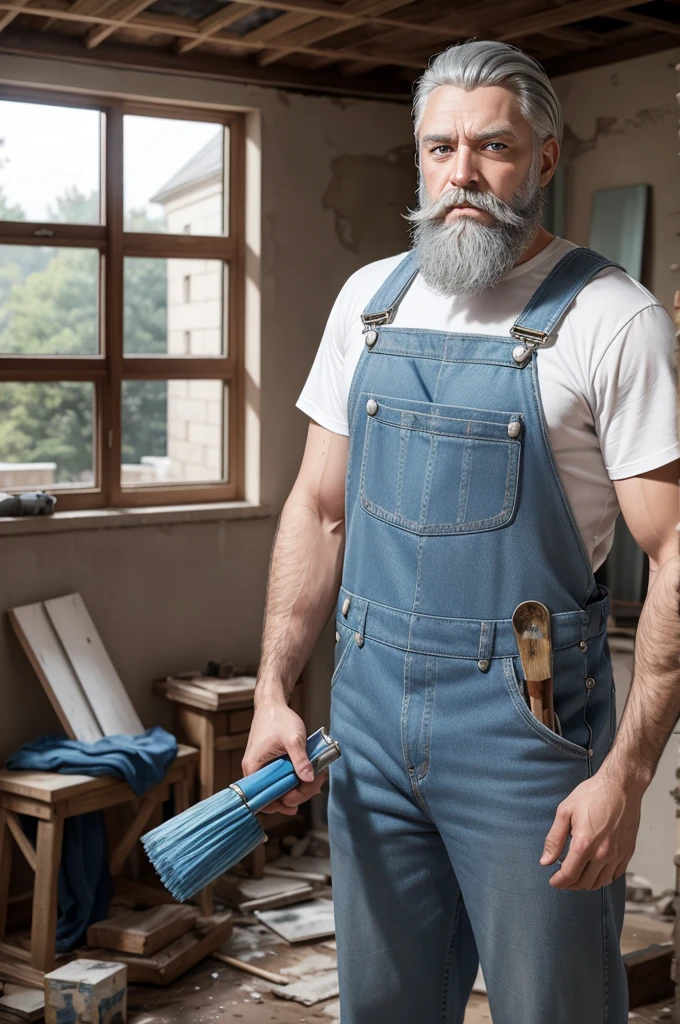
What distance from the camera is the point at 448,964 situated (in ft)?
6.15

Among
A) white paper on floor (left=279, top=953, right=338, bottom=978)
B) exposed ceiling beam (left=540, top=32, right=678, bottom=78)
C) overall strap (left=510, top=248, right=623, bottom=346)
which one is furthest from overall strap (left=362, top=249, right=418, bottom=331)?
exposed ceiling beam (left=540, top=32, right=678, bottom=78)

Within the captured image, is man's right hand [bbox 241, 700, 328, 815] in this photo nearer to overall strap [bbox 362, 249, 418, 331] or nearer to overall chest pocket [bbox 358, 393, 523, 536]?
overall chest pocket [bbox 358, 393, 523, 536]

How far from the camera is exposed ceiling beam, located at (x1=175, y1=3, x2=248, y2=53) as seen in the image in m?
3.73

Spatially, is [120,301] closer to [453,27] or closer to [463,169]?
[453,27]

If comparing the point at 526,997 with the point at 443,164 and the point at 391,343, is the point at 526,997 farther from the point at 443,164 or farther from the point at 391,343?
the point at 443,164

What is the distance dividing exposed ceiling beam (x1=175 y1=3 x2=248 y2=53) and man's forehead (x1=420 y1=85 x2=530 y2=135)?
230 cm

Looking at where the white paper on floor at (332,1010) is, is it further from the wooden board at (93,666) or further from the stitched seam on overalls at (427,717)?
the stitched seam on overalls at (427,717)

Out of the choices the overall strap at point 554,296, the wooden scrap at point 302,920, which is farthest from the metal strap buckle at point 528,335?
the wooden scrap at point 302,920

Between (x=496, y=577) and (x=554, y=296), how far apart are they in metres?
0.41

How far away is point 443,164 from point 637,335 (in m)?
0.39

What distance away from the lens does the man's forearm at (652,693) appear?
155cm

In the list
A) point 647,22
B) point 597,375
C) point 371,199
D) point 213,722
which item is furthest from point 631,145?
point 597,375

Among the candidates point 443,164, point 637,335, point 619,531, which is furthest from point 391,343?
point 619,531

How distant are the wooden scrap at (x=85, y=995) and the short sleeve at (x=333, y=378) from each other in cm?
208
